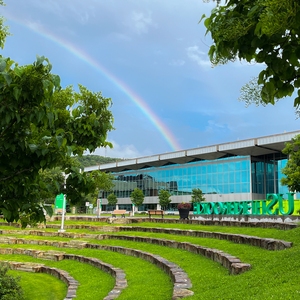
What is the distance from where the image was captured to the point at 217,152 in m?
52.2

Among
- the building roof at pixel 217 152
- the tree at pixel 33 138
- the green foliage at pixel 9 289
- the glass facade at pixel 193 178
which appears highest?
the building roof at pixel 217 152

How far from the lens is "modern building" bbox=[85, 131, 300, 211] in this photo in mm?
Result: 49628

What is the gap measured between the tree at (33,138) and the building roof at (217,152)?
1561 inches

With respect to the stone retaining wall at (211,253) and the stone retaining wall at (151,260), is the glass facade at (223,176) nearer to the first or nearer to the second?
the stone retaining wall at (211,253)

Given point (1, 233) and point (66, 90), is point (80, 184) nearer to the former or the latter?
point (66, 90)

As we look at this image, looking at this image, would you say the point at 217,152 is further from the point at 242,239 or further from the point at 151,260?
the point at 151,260

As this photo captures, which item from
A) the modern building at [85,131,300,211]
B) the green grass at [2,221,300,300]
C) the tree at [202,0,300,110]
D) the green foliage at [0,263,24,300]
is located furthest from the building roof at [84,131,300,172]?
the tree at [202,0,300,110]

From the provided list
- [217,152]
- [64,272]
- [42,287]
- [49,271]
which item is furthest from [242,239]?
[217,152]

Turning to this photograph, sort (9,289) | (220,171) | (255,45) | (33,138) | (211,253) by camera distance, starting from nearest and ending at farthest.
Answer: (255,45)
(33,138)
(9,289)
(211,253)
(220,171)

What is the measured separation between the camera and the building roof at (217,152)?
4469 centimetres

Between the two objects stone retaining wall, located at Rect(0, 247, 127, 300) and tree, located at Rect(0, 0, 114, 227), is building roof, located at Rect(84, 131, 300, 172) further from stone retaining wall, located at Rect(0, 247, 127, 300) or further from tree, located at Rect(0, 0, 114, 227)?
tree, located at Rect(0, 0, 114, 227)

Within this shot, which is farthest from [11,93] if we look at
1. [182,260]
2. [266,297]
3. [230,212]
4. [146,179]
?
[146,179]

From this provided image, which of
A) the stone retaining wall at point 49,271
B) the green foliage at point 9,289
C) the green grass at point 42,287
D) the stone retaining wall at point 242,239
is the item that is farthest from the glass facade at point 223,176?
the green foliage at point 9,289

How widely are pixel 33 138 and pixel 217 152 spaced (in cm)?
4910
